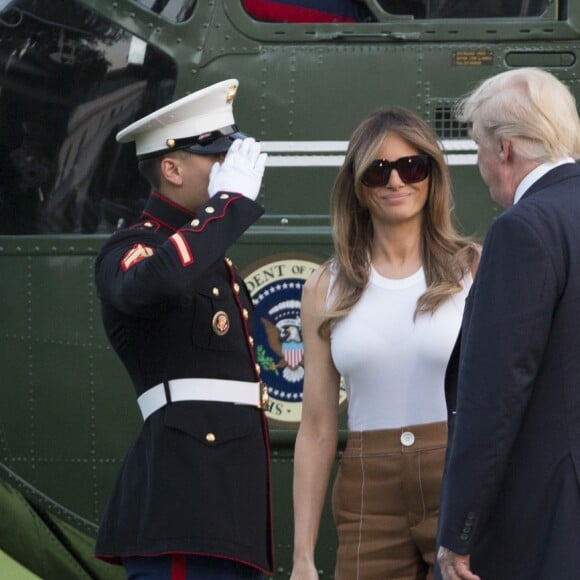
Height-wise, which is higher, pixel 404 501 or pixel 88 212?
pixel 88 212

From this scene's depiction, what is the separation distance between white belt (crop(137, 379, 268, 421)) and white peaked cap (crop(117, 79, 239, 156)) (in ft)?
1.85

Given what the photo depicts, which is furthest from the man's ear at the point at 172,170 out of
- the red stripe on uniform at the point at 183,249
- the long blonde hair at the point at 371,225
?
the long blonde hair at the point at 371,225

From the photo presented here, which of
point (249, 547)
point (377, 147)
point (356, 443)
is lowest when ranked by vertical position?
point (249, 547)

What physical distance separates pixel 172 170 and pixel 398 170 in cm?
54

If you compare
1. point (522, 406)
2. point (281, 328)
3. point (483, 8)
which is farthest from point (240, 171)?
point (483, 8)

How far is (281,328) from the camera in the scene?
4406 millimetres

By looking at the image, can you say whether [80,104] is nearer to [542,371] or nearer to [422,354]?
[422,354]

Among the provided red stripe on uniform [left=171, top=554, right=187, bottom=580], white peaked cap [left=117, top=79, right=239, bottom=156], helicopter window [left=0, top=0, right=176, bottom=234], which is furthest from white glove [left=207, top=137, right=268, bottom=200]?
helicopter window [left=0, top=0, right=176, bottom=234]

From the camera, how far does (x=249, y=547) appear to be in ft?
10.3

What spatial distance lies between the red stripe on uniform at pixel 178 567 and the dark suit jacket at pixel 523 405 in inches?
27.4

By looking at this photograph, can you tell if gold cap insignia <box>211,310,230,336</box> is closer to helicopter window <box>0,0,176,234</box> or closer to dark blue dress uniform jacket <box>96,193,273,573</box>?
dark blue dress uniform jacket <box>96,193,273,573</box>

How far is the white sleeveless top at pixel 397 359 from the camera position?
126 inches

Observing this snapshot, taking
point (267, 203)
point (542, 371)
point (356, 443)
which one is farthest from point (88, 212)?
point (542, 371)

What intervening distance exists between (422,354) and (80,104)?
185 cm
